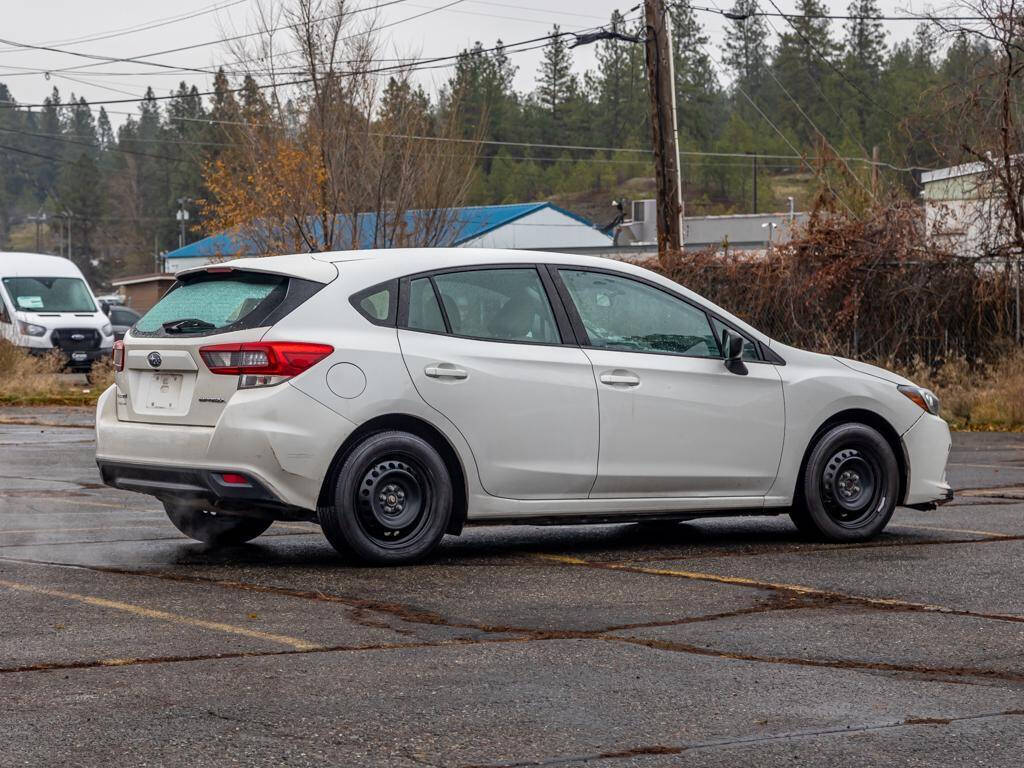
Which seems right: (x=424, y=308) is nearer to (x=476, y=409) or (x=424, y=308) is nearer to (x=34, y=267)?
(x=476, y=409)

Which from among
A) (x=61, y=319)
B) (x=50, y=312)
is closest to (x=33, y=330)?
(x=61, y=319)

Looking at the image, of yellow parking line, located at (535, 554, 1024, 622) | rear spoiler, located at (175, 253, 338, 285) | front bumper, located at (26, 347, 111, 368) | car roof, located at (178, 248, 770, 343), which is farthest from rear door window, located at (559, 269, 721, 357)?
front bumper, located at (26, 347, 111, 368)

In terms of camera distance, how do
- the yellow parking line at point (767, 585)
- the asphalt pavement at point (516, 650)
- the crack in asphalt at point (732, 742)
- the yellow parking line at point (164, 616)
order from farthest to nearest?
the yellow parking line at point (767, 585) < the yellow parking line at point (164, 616) < the asphalt pavement at point (516, 650) < the crack in asphalt at point (732, 742)

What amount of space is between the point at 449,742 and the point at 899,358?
17.7m

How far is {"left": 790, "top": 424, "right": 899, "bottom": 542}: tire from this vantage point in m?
9.22

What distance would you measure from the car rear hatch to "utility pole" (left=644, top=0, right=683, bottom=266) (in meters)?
15.3

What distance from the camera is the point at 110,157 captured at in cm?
18500

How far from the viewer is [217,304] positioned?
8.12 meters

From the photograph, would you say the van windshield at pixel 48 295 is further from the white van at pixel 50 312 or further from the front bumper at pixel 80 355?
the front bumper at pixel 80 355

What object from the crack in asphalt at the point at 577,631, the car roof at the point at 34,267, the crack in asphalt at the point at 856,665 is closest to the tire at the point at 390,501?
the crack in asphalt at the point at 577,631

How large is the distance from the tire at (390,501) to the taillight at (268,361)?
1.62ft

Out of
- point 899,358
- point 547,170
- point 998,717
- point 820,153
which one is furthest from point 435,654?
point 547,170

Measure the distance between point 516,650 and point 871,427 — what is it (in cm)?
421

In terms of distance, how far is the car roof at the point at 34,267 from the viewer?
3188 cm
